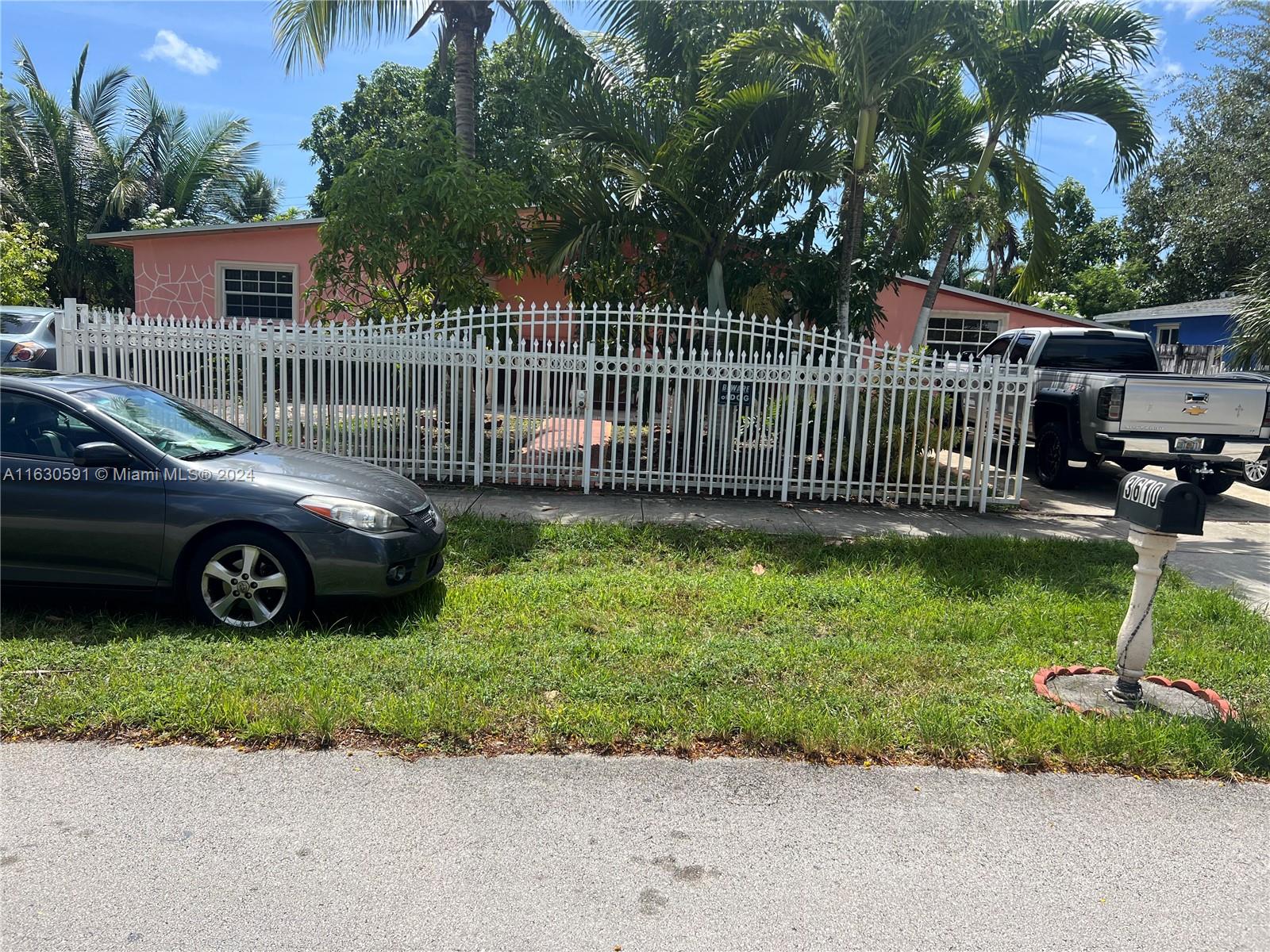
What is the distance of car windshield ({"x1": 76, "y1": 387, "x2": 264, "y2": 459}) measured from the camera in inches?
211

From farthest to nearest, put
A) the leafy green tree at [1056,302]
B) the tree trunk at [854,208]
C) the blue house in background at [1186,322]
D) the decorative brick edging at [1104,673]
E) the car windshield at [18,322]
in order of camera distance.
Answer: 1. the leafy green tree at [1056,302]
2. the blue house in background at [1186,322]
3. the car windshield at [18,322]
4. the tree trunk at [854,208]
5. the decorative brick edging at [1104,673]

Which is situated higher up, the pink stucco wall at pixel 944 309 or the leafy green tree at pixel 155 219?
the leafy green tree at pixel 155 219

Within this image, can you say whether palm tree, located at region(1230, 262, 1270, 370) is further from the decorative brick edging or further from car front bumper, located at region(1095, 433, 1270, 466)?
the decorative brick edging

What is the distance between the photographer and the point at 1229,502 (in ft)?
34.9

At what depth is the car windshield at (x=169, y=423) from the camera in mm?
5363

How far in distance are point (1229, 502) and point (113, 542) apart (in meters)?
11.5

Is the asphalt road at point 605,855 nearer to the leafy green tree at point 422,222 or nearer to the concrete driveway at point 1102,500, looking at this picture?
the concrete driveway at point 1102,500

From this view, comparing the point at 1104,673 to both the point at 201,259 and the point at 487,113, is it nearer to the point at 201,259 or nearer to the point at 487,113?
the point at 201,259

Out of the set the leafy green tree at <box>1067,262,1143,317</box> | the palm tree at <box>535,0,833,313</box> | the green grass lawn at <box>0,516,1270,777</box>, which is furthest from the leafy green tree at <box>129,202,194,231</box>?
the leafy green tree at <box>1067,262,1143,317</box>

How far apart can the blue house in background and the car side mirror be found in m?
18.6

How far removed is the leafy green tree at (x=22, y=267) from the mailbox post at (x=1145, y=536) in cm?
1848

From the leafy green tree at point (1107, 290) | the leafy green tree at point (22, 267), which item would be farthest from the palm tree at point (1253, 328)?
the leafy green tree at point (22, 267)

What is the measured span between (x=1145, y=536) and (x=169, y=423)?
576 centimetres

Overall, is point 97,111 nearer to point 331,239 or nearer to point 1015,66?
point 331,239
